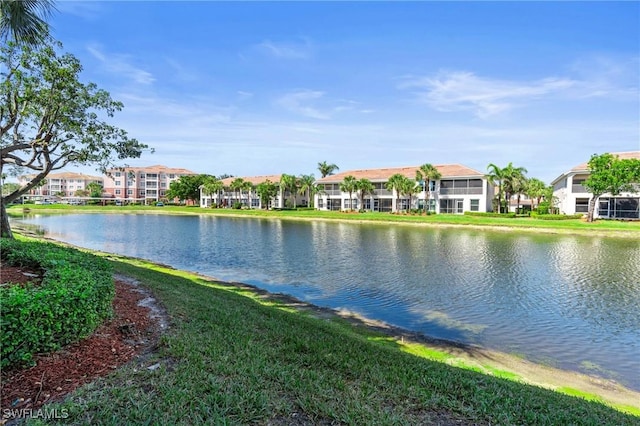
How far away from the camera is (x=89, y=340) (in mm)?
5258

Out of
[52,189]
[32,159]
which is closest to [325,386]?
[32,159]

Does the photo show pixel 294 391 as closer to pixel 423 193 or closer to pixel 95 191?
pixel 423 193

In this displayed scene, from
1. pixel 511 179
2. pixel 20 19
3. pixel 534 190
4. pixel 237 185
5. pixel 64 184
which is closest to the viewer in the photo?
pixel 20 19

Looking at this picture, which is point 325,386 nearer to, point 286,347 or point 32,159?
point 286,347

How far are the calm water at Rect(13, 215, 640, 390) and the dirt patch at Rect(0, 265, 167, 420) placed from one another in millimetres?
7975

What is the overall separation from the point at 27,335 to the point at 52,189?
165430 millimetres

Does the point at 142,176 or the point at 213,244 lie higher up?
the point at 142,176

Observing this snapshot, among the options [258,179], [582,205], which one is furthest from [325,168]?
[582,205]

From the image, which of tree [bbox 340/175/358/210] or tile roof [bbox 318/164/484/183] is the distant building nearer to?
tile roof [bbox 318/164/484/183]

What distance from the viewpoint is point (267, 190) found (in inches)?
2987

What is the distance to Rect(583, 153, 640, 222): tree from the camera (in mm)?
41219

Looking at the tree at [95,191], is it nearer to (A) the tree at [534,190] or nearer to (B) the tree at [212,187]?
(B) the tree at [212,187]

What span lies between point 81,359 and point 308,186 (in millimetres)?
72753

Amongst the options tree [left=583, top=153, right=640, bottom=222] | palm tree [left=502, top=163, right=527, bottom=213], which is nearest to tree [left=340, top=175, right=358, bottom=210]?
palm tree [left=502, top=163, right=527, bottom=213]
